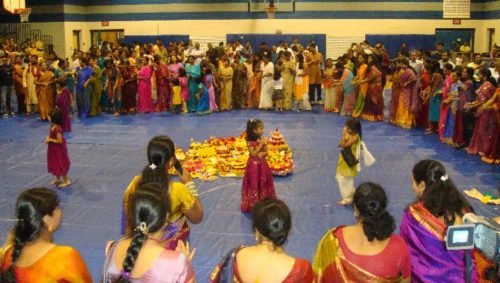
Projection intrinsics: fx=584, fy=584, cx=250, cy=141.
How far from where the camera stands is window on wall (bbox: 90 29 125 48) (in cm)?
2361

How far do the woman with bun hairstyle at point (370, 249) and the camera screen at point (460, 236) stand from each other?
40cm

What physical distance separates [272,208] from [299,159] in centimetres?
655

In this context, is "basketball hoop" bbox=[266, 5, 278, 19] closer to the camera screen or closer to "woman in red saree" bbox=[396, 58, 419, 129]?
"woman in red saree" bbox=[396, 58, 419, 129]

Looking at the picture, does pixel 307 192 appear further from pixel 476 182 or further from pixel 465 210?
pixel 465 210

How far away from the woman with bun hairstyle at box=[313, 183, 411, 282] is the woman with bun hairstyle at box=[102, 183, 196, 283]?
80 cm

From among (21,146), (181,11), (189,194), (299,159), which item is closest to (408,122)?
(299,159)

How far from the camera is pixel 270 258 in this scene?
2873 millimetres

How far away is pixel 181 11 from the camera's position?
22812mm

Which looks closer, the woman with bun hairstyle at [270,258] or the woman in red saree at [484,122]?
the woman with bun hairstyle at [270,258]

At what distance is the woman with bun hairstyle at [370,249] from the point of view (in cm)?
302

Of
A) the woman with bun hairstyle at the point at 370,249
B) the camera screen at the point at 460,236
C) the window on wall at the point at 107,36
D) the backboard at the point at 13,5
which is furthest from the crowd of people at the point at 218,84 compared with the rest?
the camera screen at the point at 460,236

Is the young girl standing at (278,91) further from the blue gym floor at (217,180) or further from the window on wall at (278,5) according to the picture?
the window on wall at (278,5)

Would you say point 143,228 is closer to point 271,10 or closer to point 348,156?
point 348,156

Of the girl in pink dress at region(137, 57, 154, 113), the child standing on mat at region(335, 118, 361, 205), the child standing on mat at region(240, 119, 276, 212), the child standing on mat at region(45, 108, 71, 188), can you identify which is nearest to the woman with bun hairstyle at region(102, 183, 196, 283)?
the child standing on mat at region(240, 119, 276, 212)
